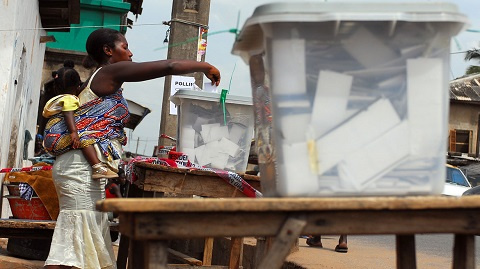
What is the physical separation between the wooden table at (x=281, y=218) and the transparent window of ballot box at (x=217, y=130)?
3.83m

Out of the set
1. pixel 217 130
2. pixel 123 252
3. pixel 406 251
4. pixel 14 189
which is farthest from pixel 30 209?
pixel 406 251

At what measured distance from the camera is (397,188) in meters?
2.96

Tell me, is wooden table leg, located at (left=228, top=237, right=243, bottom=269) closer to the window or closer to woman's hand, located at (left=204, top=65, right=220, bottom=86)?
woman's hand, located at (left=204, top=65, right=220, bottom=86)

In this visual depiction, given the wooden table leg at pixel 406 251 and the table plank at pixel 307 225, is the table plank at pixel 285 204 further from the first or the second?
the wooden table leg at pixel 406 251

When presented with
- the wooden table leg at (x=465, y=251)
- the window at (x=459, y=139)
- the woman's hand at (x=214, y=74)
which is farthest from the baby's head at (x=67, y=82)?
the window at (x=459, y=139)

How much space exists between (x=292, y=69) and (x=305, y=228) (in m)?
0.57

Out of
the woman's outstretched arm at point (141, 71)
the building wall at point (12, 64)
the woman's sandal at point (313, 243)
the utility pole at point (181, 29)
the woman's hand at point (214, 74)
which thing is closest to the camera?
the woman's outstretched arm at point (141, 71)

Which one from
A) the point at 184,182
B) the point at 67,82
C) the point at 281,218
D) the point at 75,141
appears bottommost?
the point at 281,218

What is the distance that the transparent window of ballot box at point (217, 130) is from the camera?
22.0 feet

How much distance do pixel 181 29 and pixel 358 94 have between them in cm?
848

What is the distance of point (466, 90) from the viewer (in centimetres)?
4369

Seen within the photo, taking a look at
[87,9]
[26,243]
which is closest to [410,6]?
[26,243]

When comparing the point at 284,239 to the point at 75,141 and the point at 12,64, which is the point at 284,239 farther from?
the point at 12,64

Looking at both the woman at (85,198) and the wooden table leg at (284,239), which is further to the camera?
the woman at (85,198)
